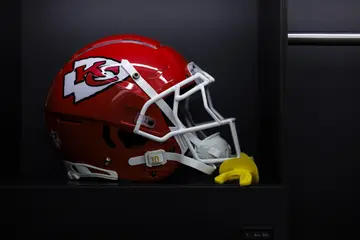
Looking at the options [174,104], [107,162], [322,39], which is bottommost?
[107,162]

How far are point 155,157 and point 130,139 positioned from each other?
0.07 m

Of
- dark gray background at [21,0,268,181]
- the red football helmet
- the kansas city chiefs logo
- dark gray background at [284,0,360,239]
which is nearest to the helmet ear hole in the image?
the red football helmet

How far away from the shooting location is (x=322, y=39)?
1130 mm

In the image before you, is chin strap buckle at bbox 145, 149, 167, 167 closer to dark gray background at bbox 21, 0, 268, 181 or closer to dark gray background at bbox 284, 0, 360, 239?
dark gray background at bbox 21, 0, 268, 181

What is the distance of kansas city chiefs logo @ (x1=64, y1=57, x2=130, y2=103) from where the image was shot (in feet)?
3.29

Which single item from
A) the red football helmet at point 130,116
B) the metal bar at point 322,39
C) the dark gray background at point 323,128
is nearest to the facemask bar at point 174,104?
the red football helmet at point 130,116

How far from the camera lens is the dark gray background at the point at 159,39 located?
129cm

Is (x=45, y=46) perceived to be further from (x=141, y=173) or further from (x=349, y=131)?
(x=349, y=131)

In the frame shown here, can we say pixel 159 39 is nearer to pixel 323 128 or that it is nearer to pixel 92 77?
pixel 92 77

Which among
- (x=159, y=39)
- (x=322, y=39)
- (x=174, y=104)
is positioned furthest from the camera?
(x=159, y=39)

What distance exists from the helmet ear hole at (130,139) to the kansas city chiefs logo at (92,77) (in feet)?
0.33

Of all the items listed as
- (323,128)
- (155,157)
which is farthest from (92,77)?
(323,128)

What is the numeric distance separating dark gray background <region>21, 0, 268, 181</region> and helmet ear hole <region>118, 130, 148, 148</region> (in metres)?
0.32

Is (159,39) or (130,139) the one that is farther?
(159,39)
